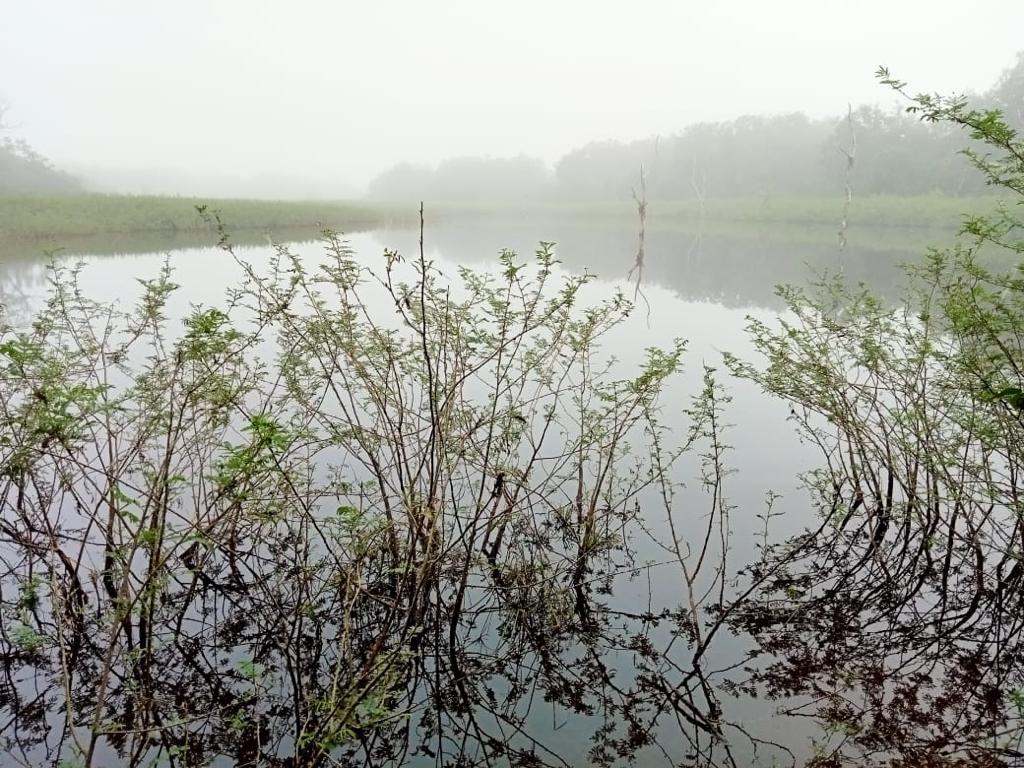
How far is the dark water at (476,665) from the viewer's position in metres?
2.59

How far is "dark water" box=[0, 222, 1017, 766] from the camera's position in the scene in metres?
2.59

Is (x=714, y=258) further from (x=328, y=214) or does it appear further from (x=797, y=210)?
(x=797, y=210)

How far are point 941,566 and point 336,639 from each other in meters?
3.91

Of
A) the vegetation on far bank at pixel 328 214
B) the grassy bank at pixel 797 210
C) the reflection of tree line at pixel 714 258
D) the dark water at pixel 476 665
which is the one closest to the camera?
the dark water at pixel 476 665

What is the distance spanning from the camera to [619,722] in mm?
2807

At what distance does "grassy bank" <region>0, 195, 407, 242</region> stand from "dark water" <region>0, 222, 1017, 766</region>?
1373cm

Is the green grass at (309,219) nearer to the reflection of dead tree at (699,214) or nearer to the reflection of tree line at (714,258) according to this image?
the reflection of dead tree at (699,214)

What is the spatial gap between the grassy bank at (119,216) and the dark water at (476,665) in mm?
13729

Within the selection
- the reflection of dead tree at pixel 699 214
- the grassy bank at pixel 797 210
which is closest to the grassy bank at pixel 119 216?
the reflection of dead tree at pixel 699 214

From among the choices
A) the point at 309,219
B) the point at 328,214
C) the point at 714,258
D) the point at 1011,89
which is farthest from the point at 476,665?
the point at 1011,89

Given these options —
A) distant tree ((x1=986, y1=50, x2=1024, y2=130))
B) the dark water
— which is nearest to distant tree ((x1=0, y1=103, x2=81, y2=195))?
the dark water

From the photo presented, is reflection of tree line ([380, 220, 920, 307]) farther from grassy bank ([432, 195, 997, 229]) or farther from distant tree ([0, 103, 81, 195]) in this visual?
distant tree ([0, 103, 81, 195])

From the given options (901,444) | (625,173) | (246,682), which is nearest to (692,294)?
(901,444)

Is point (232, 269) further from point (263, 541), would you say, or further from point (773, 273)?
point (773, 273)
